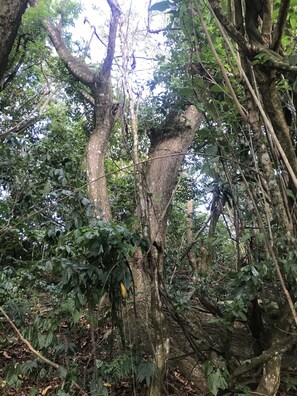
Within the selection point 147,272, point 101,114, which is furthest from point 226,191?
point 101,114

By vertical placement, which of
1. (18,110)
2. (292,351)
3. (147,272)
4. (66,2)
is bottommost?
(292,351)

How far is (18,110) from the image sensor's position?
7180mm

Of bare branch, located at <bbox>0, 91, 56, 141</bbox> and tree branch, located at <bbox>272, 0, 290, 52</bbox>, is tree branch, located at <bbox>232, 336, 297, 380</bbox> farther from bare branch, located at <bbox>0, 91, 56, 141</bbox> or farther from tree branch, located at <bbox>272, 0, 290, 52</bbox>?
bare branch, located at <bbox>0, 91, 56, 141</bbox>

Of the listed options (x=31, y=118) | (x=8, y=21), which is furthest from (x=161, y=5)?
(x=31, y=118)

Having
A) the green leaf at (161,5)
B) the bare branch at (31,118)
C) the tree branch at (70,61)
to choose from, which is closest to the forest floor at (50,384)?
the green leaf at (161,5)

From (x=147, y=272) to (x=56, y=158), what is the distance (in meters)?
1.60

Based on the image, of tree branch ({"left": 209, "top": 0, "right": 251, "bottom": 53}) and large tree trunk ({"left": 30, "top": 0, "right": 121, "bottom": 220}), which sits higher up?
large tree trunk ({"left": 30, "top": 0, "right": 121, "bottom": 220})

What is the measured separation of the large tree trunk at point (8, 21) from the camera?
1.89 m

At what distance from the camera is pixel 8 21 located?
1.91m

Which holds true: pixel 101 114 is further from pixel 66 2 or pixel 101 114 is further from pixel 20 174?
pixel 66 2

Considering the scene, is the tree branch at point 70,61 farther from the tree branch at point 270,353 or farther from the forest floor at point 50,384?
the tree branch at point 270,353

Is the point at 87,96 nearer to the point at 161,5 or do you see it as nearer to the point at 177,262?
the point at 177,262

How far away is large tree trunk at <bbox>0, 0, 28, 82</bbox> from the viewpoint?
1.89 meters

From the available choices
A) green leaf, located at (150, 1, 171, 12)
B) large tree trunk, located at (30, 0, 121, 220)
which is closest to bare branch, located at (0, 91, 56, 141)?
large tree trunk, located at (30, 0, 121, 220)
